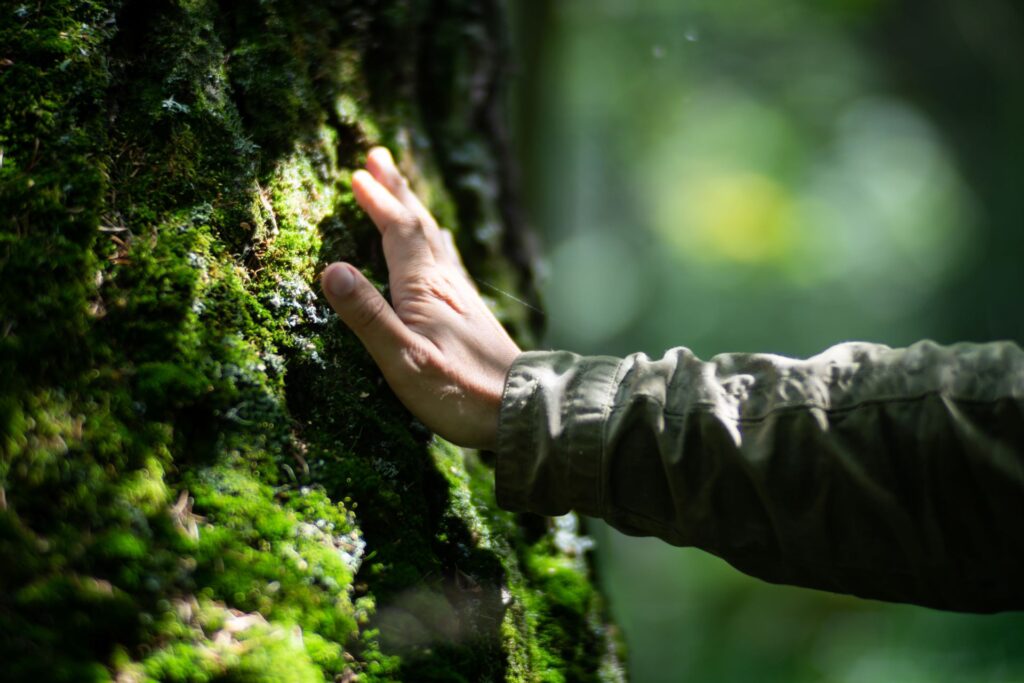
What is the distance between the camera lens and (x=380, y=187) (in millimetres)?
1794

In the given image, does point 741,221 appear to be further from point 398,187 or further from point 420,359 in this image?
point 420,359

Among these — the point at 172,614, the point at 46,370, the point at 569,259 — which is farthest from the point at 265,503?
the point at 569,259

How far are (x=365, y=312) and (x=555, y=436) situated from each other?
1.74 ft

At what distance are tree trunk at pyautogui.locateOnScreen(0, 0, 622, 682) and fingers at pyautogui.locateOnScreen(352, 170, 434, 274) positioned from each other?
0.22 ft

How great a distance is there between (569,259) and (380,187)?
437 inches

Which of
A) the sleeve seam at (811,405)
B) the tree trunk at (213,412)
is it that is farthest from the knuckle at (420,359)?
the sleeve seam at (811,405)

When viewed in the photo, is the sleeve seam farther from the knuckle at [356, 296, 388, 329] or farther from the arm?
the knuckle at [356, 296, 388, 329]

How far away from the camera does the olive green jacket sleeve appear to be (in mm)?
1164

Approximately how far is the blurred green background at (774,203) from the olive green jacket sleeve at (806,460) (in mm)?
8412

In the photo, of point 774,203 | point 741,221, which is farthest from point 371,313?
point 774,203

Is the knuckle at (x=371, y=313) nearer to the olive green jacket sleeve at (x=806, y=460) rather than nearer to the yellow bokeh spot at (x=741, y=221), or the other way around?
the olive green jacket sleeve at (x=806, y=460)

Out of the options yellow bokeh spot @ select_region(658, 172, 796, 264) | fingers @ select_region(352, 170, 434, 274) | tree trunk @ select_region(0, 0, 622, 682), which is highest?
yellow bokeh spot @ select_region(658, 172, 796, 264)

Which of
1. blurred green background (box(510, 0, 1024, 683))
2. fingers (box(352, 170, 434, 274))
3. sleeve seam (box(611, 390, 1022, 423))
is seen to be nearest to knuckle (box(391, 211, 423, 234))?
fingers (box(352, 170, 434, 274))

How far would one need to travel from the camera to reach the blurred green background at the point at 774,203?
996cm
